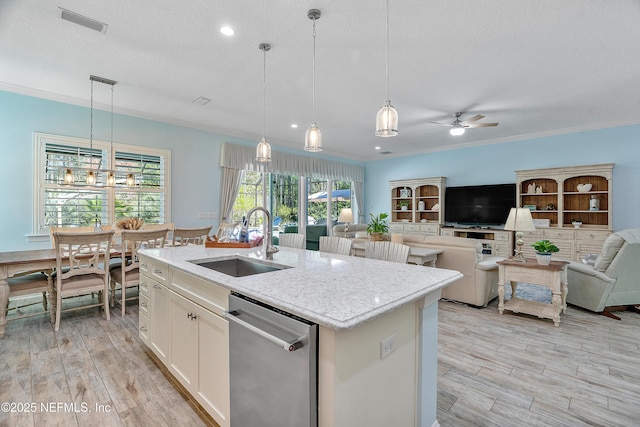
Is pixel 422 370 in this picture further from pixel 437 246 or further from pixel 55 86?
pixel 55 86

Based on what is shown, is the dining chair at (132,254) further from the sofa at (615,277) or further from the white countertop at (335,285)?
the sofa at (615,277)

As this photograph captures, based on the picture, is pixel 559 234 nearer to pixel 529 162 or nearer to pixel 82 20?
pixel 529 162

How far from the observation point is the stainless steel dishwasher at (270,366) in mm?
1109

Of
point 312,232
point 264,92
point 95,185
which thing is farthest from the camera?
point 312,232

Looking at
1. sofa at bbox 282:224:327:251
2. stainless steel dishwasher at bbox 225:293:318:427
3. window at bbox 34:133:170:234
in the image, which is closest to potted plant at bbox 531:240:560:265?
stainless steel dishwasher at bbox 225:293:318:427

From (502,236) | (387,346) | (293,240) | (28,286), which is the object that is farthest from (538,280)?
(28,286)

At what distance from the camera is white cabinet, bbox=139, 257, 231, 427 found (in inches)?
62.1

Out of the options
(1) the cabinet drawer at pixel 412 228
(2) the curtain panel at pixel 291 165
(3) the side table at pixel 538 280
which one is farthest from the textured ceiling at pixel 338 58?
(1) the cabinet drawer at pixel 412 228

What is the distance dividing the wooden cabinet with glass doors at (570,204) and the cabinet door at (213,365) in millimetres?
6260

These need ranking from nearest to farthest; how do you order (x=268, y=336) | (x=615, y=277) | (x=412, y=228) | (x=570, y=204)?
(x=268, y=336) < (x=615, y=277) < (x=570, y=204) < (x=412, y=228)

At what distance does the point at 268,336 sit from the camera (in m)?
1.19

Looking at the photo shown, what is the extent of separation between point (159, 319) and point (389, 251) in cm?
188

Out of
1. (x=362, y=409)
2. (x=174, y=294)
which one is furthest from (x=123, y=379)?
(x=362, y=409)

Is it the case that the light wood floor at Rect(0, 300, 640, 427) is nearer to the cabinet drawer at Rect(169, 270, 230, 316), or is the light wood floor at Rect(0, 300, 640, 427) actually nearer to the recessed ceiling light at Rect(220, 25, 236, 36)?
the cabinet drawer at Rect(169, 270, 230, 316)
